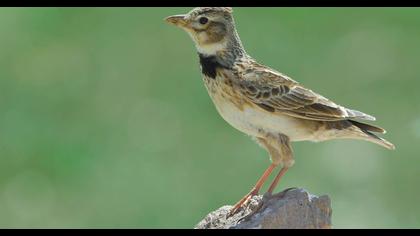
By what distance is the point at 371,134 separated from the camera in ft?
40.5

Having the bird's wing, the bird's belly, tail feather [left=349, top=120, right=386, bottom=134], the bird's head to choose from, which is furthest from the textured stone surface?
the bird's head

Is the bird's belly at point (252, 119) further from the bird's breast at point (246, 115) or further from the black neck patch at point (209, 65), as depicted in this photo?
the black neck patch at point (209, 65)

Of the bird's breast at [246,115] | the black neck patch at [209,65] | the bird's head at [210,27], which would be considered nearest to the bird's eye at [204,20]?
the bird's head at [210,27]

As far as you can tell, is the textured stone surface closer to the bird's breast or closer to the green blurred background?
the bird's breast

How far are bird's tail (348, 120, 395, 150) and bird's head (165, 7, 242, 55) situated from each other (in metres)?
1.22

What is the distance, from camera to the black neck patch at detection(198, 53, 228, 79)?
12258 mm

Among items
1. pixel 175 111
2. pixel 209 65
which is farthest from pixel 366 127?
pixel 175 111

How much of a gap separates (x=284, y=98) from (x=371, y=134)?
0.78 meters

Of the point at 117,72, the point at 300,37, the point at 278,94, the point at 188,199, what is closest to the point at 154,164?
the point at 188,199

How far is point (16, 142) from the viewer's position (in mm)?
19734

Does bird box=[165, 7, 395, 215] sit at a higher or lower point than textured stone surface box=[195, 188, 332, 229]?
higher

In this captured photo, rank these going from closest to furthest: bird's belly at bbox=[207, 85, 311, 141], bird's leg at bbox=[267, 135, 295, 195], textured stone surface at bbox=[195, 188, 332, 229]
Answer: textured stone surface at bbox=[195, 188, 332, 229], bird's leg at bbox=[267, 135, 295, 195], bird's belly at bbox=[207, 85, 311, 141]

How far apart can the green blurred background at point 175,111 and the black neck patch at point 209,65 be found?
17.1 ft

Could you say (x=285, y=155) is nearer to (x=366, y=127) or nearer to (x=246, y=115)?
(x=246, y=115)
